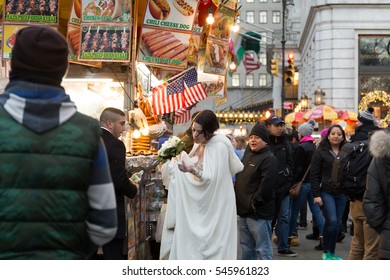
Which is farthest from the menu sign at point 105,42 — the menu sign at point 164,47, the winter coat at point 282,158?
the winter coat at point 282,158

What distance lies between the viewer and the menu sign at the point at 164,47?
10.7 m

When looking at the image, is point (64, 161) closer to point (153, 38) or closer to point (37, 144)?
point (37, 144)

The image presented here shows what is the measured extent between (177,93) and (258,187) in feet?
14.7

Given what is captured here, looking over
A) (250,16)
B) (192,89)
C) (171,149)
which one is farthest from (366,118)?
(250,16)

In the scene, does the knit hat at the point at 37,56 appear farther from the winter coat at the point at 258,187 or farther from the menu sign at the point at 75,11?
the menu sign at the point at 75,11

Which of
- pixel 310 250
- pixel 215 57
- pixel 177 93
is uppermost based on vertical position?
pixel 215 57

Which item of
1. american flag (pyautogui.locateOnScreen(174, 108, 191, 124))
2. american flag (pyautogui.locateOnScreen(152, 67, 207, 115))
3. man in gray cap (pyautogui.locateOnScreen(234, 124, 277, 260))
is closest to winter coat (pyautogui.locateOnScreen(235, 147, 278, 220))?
man in gray cap (pyautogui.locateOnScreen(234, 124, 277, 260))

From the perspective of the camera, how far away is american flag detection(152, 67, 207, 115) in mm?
12312

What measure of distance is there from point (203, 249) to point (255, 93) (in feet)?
365

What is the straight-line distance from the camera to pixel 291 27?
247ft

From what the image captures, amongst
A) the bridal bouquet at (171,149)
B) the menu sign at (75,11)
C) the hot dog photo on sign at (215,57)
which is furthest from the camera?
the hot dog photo on sign at (215,57)

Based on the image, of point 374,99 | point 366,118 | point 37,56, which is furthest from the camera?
point 374,99

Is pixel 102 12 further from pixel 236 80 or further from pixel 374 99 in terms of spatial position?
pixel 236 80

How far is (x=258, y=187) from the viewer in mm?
8648
